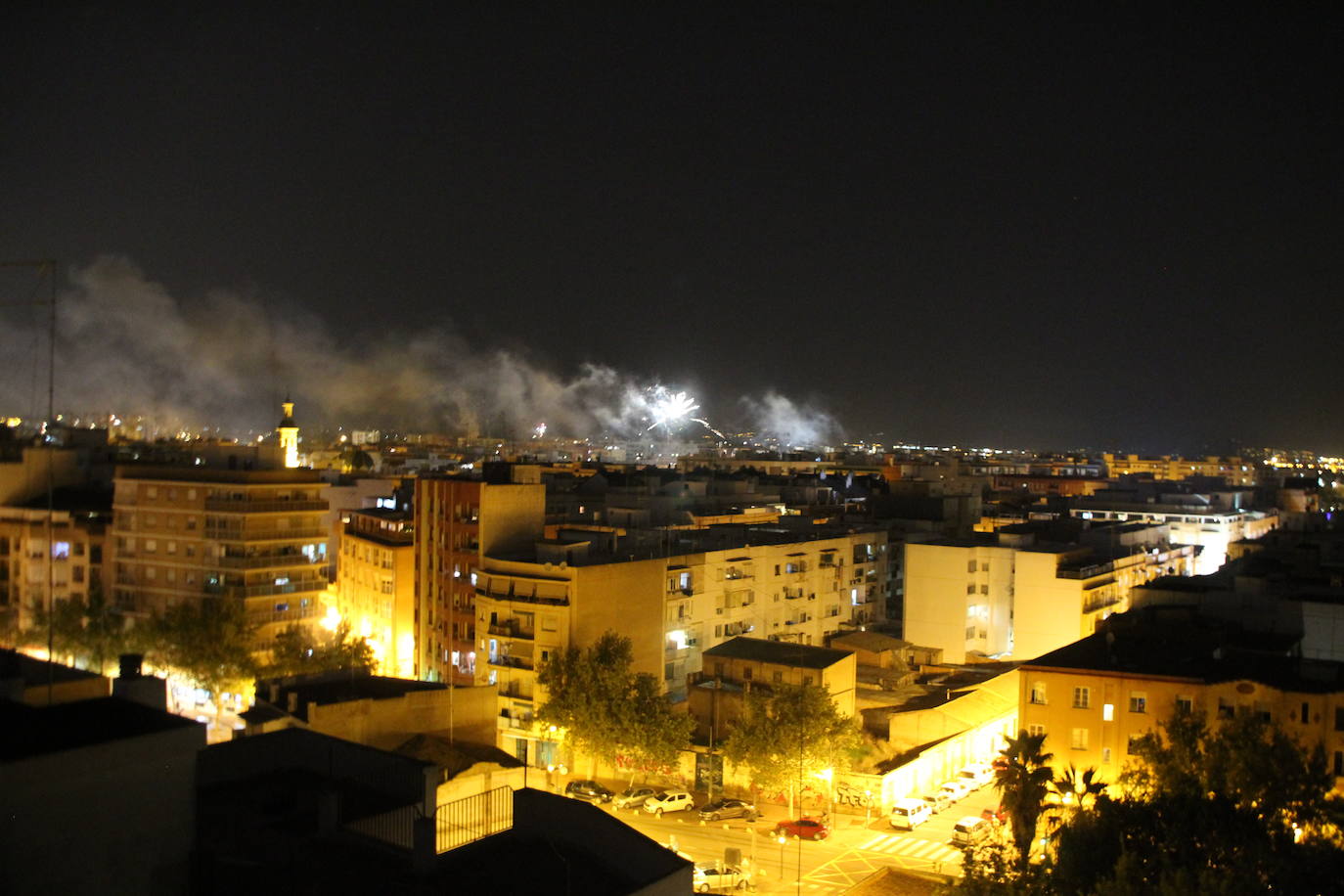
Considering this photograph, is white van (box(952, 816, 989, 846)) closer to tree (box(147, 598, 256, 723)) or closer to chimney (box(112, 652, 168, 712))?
chimney (box(112, 652, 168, 712))

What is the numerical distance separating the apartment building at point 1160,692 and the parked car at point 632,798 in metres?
5.61

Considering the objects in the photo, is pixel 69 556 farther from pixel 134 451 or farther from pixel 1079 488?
pixel 1079 488

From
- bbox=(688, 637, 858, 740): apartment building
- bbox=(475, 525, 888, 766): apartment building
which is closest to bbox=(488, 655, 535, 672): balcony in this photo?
bbox=(475, 525, 888, 766): apartment building

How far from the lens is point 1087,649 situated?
51.0ft

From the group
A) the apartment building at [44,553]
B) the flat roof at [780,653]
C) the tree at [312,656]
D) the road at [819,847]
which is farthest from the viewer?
the apartment building at [44,553]

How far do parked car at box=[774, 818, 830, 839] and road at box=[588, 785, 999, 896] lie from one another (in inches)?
4.1

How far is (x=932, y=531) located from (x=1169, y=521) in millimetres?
10889

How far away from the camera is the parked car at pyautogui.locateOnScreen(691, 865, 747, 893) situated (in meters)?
12.4

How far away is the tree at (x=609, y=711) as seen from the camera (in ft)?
52.7

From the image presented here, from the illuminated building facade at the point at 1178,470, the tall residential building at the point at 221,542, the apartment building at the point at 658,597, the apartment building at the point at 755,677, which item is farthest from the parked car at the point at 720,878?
the illuminated building facade at the point at 1178,470

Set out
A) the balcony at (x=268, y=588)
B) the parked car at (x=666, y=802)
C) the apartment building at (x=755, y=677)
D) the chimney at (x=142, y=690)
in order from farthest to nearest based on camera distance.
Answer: the balcony at (x=268, y=588)
the apartment building at (x=755, y=677)
the parked car at (x=666, y=802)
the chimney at (x=142, y=690)

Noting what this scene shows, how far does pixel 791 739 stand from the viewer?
15.1 metres

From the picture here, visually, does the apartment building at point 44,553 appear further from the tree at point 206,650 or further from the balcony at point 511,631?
the balcony at point 511,631

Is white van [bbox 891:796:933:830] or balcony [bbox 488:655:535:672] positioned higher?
balcony [bbox 488:655:535:672]
